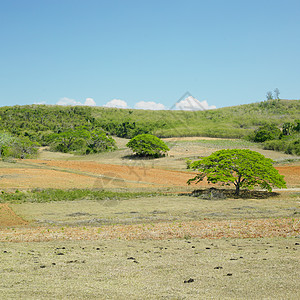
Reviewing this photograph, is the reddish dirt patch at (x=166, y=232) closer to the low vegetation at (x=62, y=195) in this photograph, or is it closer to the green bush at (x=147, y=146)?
the low vegetation at (x=62, y=195)

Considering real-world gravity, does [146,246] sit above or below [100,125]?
below

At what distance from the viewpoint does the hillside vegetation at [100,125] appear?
105 meters

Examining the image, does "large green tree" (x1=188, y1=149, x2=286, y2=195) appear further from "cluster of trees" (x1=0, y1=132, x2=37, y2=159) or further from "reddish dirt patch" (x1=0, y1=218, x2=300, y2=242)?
"cluster of trees" (x1=0, y1=132, x2=37, y2=159)

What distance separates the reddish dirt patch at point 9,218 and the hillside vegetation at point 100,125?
57374 millimetres

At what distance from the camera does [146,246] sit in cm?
1558

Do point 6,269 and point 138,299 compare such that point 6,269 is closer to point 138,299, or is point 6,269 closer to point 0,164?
point 138,299

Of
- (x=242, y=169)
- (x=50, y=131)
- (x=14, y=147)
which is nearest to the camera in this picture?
(x=242, y=169)

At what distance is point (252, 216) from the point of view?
2525cm

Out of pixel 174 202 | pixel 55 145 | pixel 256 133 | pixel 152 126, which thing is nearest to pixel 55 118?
pixel 152 126

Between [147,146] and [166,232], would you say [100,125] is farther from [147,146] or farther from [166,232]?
[166,232]

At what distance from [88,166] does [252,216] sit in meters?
42.6

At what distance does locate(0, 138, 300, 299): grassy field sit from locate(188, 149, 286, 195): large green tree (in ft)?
5.79

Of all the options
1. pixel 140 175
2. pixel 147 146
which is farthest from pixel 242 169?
pixel 147 146

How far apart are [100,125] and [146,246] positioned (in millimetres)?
153557
